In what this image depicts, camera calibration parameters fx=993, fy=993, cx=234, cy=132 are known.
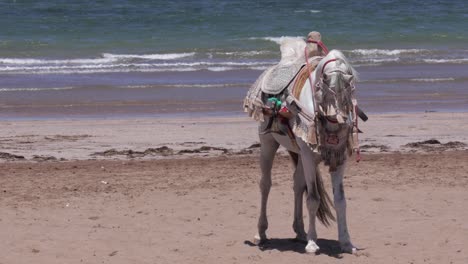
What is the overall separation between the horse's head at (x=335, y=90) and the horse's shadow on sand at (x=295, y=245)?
1248mm

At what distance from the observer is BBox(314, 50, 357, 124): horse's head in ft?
21.9

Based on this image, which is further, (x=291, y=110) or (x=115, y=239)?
(x=115, y=239)

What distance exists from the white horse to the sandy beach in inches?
15.6

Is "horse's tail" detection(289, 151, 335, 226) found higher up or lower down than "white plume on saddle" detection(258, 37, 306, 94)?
lower down

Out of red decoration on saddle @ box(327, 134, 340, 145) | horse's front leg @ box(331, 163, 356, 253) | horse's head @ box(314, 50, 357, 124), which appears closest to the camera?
horse's head @ box(314, 50, 357, 124)

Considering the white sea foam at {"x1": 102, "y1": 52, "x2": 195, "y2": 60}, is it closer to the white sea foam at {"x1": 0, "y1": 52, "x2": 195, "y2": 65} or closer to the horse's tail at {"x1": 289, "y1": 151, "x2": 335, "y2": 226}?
the white sea foam at {"x1": 0, "y1": 52, "x2": 195, "y2": 65}

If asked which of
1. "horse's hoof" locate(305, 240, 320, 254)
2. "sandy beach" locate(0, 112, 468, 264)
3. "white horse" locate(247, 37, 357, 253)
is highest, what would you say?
"white horse" locate(247, 37, 357, 253)

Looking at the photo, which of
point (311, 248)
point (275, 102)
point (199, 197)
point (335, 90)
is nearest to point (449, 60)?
point (199, 197)

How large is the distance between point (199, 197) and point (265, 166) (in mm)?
1811

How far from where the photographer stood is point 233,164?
437 inches

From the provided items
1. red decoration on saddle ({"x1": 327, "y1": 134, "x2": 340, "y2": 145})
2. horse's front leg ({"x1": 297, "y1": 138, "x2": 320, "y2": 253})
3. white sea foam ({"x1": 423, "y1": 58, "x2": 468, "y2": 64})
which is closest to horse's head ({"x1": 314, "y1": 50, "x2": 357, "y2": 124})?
red decoration on saddle ({"x1": 327, "y1": 134, "x2": 340, "y2": 145})

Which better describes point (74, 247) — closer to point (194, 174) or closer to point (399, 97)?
point (194, 174)

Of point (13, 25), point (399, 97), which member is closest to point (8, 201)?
point (399, 97)

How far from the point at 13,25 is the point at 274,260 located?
2913 cm
